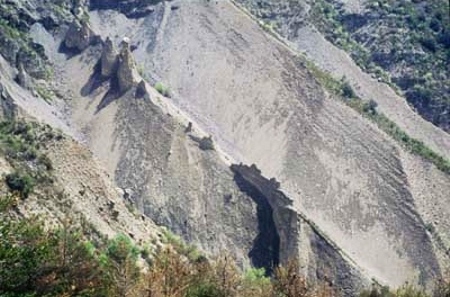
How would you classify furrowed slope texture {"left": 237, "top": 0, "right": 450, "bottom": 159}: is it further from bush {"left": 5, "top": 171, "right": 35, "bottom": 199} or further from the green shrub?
bush {"left": 5, "top": 171, "right": 35, "bottom": 199}

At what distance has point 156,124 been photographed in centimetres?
7431

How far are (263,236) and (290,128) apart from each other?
15493 millimetres

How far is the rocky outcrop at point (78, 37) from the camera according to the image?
83.0 m

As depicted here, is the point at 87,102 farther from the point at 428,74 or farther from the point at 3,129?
the point at 428,74

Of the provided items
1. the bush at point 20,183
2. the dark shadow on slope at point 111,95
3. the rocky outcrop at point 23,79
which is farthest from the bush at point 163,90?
→ the bush at point 20,183

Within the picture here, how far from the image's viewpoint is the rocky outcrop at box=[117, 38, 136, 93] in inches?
3054

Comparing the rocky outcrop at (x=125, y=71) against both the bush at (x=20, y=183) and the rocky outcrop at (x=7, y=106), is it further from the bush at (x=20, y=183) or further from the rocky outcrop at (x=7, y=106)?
the bush at (x=20, y=183)

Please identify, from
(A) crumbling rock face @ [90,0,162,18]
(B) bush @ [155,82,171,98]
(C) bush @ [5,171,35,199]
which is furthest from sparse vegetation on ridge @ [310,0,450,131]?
(C) bush @ [5,171,35,199]

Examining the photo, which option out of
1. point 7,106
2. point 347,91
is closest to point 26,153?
point 7,106

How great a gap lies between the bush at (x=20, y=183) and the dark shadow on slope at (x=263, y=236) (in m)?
19.9

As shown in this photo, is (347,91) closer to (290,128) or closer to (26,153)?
(290,128)

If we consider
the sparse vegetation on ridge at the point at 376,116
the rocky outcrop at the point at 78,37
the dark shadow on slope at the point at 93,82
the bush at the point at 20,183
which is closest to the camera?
the bush at the point at 20,183

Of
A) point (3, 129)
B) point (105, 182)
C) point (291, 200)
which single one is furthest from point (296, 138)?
point (3, 129)

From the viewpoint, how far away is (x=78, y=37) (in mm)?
83250
